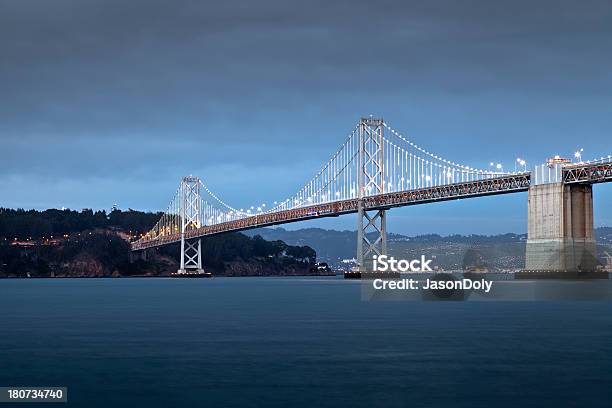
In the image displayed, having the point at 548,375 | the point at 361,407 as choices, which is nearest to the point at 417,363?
the point at 548,375

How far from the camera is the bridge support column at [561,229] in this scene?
7500 centimetres

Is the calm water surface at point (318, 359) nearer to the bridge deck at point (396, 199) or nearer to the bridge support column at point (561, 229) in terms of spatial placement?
the bridge support column at point (561, 229)

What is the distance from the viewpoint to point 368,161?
103375 mm

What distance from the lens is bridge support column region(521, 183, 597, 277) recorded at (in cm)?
7500

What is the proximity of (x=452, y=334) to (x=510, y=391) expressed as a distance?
441 inches

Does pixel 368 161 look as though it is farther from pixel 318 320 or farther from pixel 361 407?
pixel 361 407

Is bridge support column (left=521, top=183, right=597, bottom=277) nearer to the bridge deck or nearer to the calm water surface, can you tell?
the bridge deck

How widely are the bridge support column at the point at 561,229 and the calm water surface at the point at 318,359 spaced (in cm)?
3786

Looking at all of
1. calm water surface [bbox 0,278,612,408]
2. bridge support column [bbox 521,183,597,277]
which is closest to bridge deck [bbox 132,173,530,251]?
bridge support column [bbox 521,183,597,277]

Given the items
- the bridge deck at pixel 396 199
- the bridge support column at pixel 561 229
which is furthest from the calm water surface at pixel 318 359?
the bridge deck at pixel 396 199

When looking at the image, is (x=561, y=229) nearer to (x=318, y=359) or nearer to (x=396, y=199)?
(x=396, y=199)

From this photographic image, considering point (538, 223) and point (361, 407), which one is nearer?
point (361, 407)

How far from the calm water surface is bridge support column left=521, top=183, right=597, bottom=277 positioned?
37862 mm

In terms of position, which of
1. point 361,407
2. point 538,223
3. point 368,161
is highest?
point 368,161
